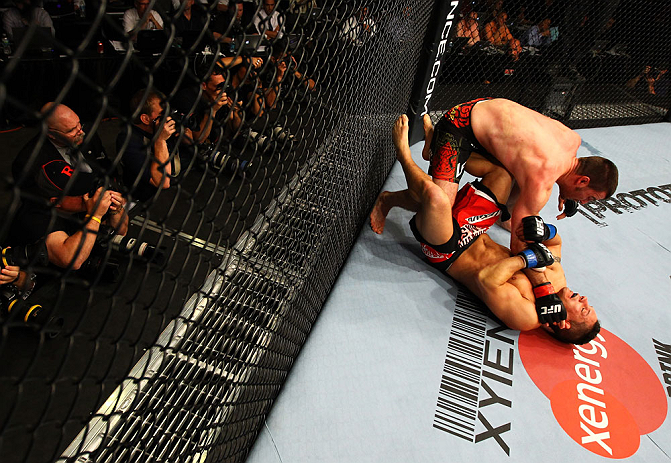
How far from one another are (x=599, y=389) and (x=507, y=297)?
20.3 inches

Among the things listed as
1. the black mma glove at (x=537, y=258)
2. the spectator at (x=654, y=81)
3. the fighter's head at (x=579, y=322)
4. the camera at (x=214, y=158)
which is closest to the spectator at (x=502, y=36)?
the spectator at (x=654, y=81)

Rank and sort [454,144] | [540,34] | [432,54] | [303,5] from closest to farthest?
1. [303,5]
2. [454,144]
3. [432,54]
4. [540,34]

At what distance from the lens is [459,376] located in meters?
1.67

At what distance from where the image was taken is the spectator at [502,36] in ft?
13.6

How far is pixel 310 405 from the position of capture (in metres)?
1.48

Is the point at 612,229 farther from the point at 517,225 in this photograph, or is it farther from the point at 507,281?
the point at 507,281

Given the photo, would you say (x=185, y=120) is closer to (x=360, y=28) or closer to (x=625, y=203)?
(x=360, y=28)

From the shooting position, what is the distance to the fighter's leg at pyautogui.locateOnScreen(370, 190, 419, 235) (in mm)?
2244

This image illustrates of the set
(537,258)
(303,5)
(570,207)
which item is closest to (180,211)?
(303,5)

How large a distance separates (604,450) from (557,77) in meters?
3.70

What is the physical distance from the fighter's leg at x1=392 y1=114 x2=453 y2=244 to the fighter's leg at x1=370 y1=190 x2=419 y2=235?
0.18m

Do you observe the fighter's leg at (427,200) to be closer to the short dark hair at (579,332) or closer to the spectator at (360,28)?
the spectator at (360,28)

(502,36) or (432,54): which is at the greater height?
(502,36)

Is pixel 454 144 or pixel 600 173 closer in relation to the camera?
pixel 600 173
